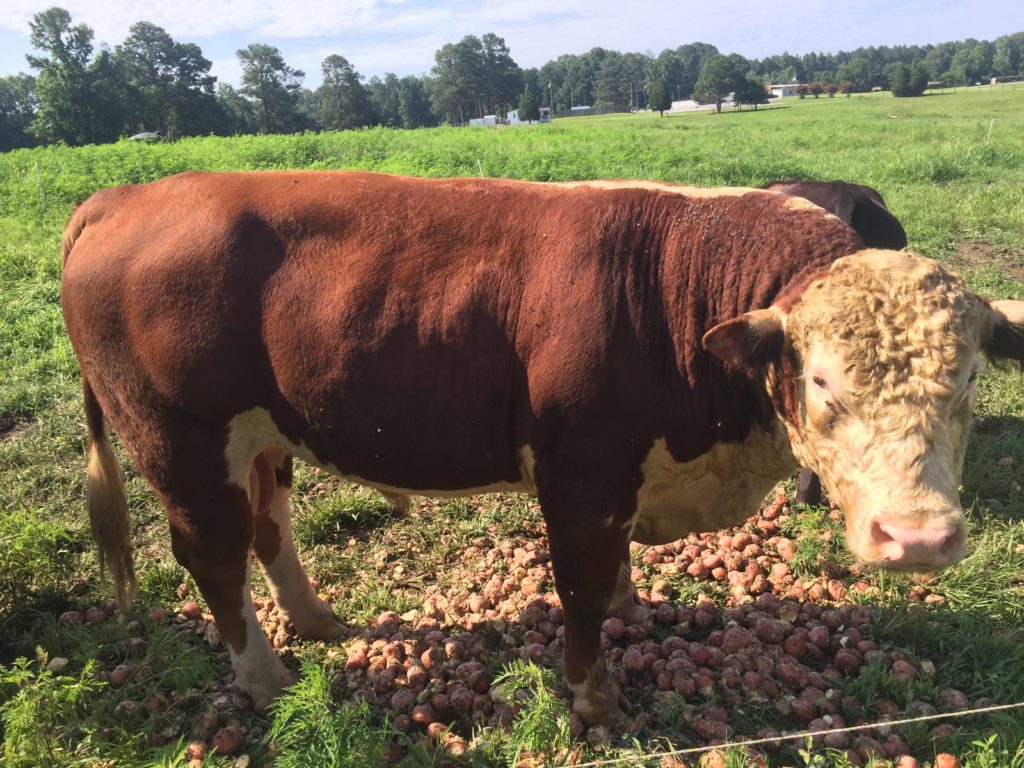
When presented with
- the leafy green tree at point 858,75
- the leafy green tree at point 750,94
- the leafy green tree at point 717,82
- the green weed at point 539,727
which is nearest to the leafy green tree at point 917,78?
the leafy green tree at point 750,94

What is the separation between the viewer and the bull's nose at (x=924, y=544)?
1879 mm

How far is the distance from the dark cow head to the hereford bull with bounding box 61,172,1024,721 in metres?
0.02

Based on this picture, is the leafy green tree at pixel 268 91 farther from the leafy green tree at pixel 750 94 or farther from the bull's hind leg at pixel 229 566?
the bull's hind leg at pixel 229 566

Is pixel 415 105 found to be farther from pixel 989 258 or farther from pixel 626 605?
pixel 626 605

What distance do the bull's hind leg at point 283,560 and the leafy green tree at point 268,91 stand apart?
287 feet

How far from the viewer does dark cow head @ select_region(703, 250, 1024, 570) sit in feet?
6.34

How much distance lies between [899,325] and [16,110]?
90737 mm

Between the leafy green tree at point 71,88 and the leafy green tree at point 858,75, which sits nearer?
the leafy green tree at point 71,88

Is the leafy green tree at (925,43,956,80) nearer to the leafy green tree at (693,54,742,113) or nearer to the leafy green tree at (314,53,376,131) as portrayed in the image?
the leafy green tree at (693,54,742,113)

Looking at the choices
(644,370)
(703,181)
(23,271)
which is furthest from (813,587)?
(703,181)

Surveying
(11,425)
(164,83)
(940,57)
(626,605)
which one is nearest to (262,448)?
(626,605)

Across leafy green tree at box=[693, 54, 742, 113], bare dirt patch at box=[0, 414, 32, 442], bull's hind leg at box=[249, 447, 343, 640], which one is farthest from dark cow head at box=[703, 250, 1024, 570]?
leafy green tree at box=[693, 54, 742, 113]

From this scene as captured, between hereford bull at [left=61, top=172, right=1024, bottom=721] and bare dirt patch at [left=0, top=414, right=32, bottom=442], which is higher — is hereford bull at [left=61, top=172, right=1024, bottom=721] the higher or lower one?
the higher one

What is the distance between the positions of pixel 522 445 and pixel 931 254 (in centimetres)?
922
